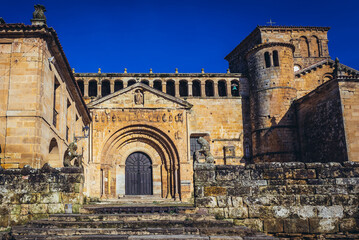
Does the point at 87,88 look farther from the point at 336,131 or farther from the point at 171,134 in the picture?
the point at 336,131

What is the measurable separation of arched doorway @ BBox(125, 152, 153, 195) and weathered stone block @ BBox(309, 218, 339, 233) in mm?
16843

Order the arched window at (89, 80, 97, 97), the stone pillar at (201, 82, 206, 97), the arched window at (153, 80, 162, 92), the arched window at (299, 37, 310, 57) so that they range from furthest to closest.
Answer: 1. the arched window at (299, 37, 310, 57)
2. the arched window at (153, 80, 162, 92)
3. the stone pillar at (201, 82, 206, 97)
4. the arched window at (89, 80, 97, 97)

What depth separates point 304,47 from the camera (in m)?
33.1

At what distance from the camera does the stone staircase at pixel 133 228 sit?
7664mm

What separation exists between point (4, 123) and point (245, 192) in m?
8.47

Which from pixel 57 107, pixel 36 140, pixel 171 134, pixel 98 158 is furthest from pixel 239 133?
pixel 36 140

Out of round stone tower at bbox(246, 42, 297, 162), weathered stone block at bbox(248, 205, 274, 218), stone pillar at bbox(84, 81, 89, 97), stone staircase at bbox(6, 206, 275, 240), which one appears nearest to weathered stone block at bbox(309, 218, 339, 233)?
weathered stone block at bbox(248, 205, 274, 218)

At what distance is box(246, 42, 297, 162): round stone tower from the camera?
85.1 feet

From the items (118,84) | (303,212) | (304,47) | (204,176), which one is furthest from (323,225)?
(304,47)

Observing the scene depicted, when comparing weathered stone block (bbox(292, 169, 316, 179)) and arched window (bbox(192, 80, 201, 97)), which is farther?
arched window (bbox(192, 80, 201, 97))

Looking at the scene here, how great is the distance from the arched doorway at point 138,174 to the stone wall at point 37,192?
1609cm

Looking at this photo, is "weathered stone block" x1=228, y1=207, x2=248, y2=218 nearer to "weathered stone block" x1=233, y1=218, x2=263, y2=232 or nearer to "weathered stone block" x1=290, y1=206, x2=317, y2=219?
"weathered stone block" x1=233, y1=218, x2=263, y2=232

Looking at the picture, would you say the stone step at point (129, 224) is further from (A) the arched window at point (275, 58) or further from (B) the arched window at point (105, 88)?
(B) the arched window at point (105, 88)

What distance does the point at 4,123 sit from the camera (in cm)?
1270
